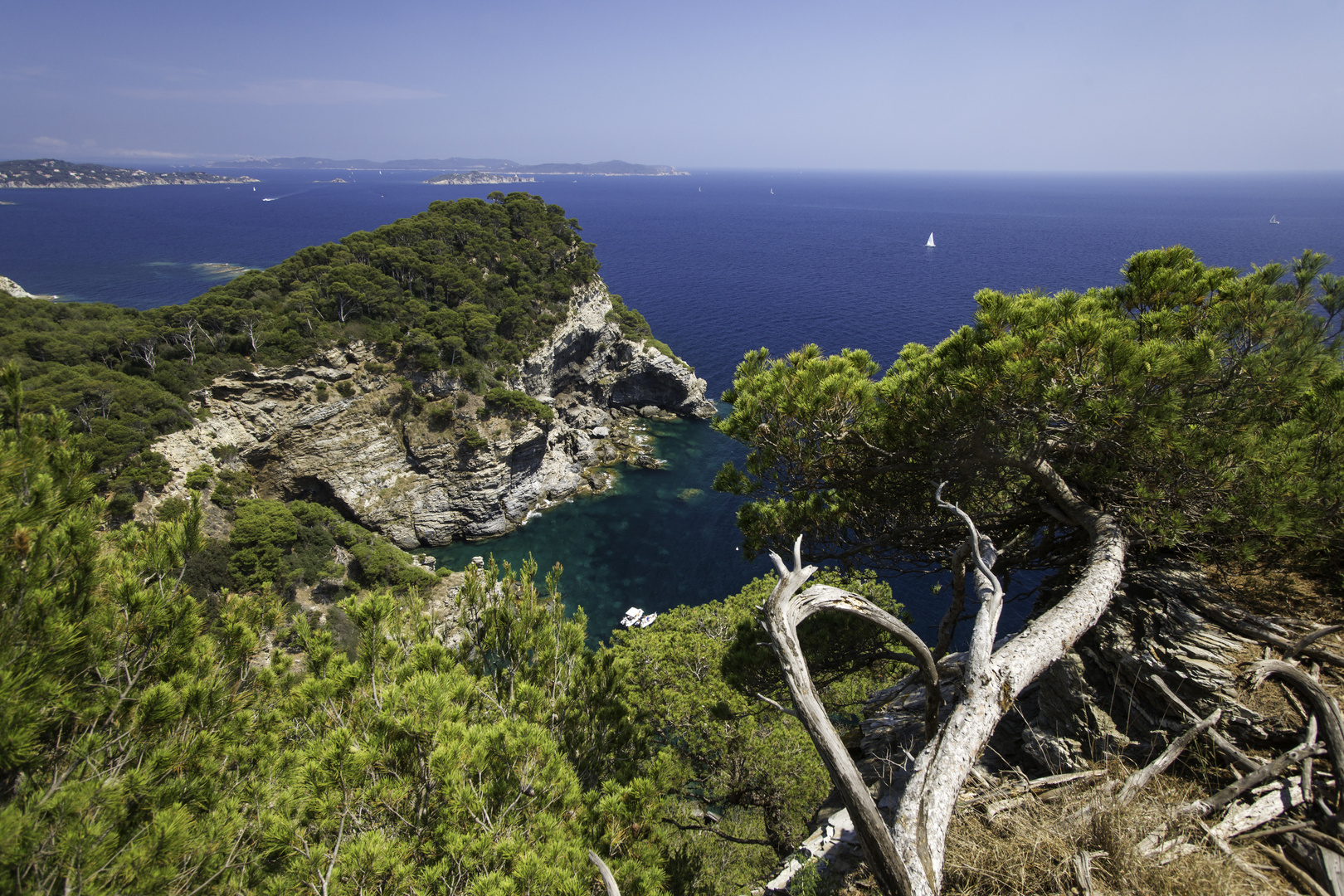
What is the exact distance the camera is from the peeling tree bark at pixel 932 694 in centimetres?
321

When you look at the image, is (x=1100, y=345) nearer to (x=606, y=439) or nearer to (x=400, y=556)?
(x=400, y=556)

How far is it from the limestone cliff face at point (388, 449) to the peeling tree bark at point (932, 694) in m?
26.4

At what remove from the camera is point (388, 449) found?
28047mm

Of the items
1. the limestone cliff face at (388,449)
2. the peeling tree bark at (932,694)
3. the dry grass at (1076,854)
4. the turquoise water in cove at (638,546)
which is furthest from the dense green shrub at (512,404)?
the dry grass at (1076,854)

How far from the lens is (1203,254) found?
70875 millimetres

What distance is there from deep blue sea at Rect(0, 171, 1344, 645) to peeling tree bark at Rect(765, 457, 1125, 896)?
4326 mm

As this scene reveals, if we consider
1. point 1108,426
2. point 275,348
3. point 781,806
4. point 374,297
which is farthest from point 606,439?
point 1108,426

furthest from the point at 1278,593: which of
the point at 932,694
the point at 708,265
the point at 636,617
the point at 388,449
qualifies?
the point at 708,265

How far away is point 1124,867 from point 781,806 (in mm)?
8335

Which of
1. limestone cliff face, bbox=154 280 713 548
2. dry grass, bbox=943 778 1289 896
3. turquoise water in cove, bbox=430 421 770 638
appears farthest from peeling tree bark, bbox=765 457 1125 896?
limestone cliff face, bbox=154 280 713 548

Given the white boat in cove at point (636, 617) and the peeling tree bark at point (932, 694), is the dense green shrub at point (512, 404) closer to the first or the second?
the white boat in cove at point (636, 617)

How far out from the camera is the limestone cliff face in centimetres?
2512

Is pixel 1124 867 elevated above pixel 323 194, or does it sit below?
below

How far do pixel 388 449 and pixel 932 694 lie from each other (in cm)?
2867
